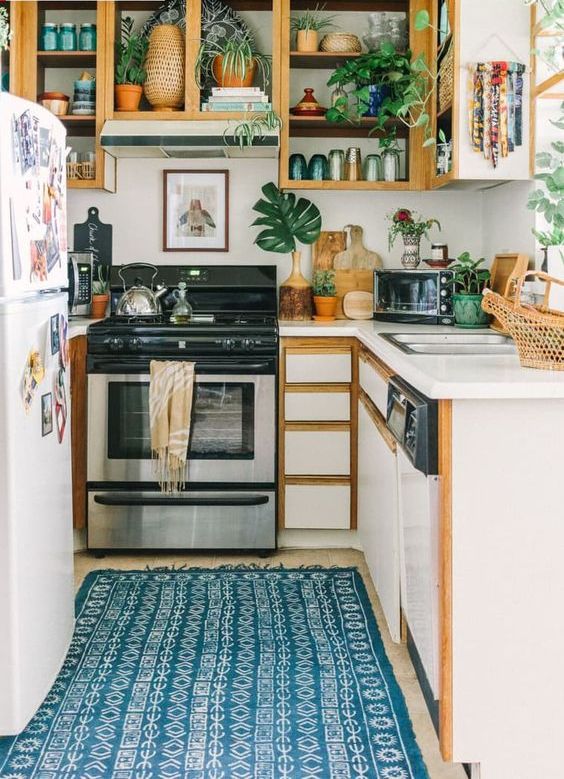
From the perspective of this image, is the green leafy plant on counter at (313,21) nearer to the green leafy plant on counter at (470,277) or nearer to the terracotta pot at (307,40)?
the terracotta pot at (307,40)

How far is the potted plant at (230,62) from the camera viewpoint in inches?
159

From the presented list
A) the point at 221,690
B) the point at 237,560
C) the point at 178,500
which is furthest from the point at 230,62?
the point at 221,690

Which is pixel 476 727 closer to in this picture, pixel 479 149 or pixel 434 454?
pixel 434 454

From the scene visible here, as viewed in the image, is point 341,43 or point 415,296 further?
point 341,43

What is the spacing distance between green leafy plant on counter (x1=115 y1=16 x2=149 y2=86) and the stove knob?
123cm

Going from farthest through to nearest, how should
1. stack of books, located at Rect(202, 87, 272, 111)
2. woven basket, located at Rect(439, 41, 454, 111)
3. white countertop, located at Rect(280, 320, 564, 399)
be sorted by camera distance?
stack of books, located at Rect(202, 87, 272, 111), woven basket, located at Rect(439, 41, 454, 111), white countertop, located at Rect(280, 320, 564, 399)

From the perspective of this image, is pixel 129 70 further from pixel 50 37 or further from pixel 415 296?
pixel 415 296

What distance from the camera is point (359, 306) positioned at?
4328 millimetres

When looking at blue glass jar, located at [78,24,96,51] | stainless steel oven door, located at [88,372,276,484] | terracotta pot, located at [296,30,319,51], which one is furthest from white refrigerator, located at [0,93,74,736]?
terracotta pot, located at [296,30,319,51]

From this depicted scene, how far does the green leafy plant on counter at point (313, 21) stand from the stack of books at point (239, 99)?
0.39m

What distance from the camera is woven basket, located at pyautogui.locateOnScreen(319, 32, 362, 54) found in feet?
13.3

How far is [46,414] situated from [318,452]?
1560 mm

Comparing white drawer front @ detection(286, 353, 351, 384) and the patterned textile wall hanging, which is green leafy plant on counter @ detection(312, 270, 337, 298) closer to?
white drawer front @ detection(286, 353, 351, 384)

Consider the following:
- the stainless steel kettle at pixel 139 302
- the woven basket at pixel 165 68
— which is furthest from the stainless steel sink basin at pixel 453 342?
the woven basket at pixel 165 68
